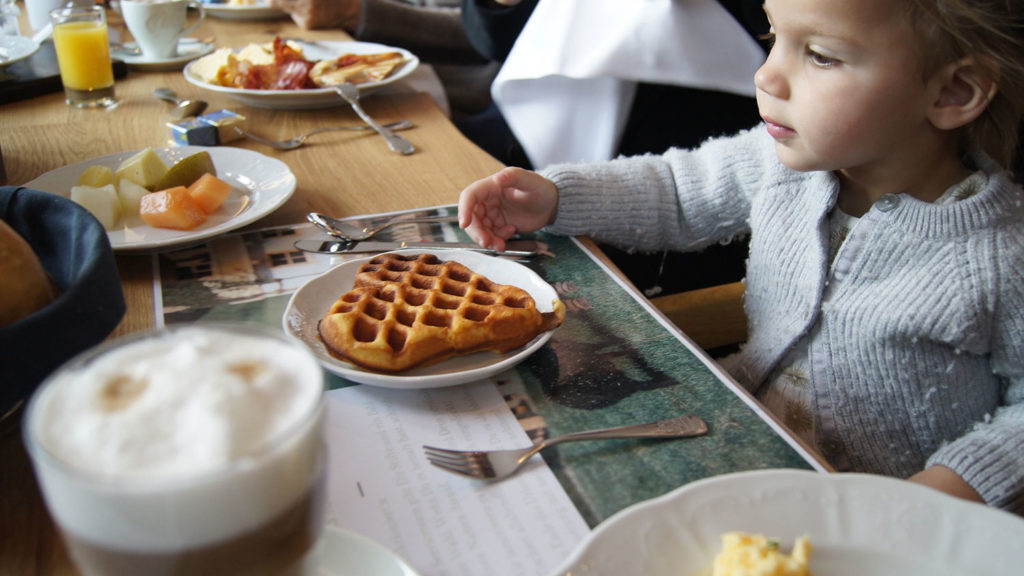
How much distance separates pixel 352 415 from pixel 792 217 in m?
0.73

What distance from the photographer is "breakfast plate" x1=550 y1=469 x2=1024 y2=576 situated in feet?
1.74

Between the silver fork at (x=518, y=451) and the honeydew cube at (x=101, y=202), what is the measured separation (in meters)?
0.66

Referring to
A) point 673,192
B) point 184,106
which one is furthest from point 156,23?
point 673,192

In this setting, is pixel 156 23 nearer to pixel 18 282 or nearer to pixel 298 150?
pixel 298 150

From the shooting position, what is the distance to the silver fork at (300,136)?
4.78 feet

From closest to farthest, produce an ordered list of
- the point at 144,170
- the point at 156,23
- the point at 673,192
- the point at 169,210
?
the point at 169,210, the point at 144,170, the point at 673,192, the point at 156,23

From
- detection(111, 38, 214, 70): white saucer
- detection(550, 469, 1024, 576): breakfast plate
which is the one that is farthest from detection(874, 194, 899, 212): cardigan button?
detection(111, 38, 214, 70): white saucer

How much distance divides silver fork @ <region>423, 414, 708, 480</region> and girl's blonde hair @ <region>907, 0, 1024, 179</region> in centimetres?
54

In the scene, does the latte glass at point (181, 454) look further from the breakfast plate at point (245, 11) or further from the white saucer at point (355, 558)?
the breakfast plate at point (245, 11)

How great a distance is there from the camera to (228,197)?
1.20m

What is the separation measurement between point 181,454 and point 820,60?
2.85ft

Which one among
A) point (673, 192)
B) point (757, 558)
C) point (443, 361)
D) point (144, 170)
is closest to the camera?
point (757, 558)

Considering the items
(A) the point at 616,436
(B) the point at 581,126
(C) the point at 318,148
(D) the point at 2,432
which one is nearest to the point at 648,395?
(A) the point at 616,436

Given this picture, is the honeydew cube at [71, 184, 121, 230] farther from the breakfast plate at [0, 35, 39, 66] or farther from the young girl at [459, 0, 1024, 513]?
the breakfast plate at [0, 35, 39, 66]
